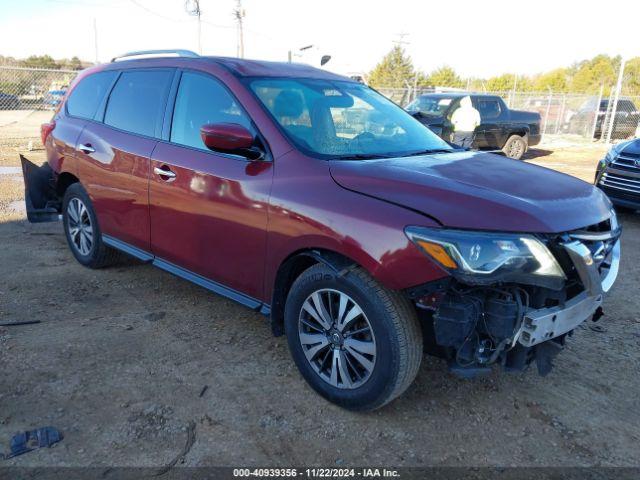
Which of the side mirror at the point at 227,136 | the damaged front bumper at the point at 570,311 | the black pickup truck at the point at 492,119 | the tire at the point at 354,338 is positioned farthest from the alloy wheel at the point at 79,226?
the black pickup truck at the point at 492,119

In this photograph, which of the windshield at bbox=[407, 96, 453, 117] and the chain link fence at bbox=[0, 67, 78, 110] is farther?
the chain link fence at bbox=[0, 67, 78, 110]

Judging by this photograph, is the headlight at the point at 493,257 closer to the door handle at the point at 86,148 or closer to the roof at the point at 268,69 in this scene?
the roof at the point at 268,69

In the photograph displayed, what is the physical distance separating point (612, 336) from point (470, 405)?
5.02 feet

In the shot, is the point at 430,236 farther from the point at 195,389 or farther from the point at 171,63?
the point at 171,63

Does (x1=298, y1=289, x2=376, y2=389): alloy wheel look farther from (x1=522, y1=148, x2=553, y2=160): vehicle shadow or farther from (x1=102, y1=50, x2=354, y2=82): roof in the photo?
(x1=522, y1=148, x2=553, y2=160): vehicle shadow

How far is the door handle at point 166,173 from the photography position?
3.50 meters

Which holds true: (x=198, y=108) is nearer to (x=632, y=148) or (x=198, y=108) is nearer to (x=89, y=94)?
(x=89, y=94)

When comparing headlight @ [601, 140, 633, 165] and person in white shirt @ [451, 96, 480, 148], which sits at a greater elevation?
person in white shirt @ [451, 96, 480, 148]

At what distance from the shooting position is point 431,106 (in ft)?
39.5

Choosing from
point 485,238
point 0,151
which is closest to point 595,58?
point 0,151

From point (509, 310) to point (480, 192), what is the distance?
574mm

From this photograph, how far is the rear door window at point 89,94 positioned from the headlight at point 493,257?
11.3 feet

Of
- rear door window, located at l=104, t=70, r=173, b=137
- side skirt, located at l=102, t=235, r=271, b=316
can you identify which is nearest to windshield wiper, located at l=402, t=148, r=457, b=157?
side skirt, located at l=102, t=235, r=271, b=316

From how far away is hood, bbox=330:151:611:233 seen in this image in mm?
2365
